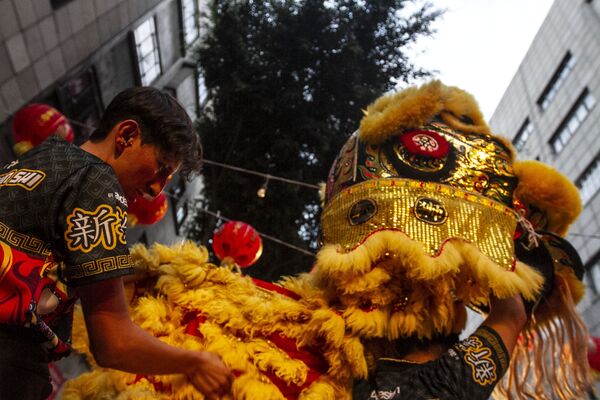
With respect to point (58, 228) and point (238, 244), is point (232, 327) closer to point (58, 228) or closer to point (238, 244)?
point (58, 228)

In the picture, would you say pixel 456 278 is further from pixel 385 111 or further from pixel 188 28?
pixel 188 28

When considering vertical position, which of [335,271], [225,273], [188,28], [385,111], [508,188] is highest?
[385,111]

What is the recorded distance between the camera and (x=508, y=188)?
1.93m

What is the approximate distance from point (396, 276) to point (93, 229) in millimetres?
1089

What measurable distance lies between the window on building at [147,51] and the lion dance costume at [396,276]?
33.5 feet

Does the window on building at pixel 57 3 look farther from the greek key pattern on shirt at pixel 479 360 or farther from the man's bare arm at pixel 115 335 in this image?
the greek key pattern on shirt at pixel 479 360

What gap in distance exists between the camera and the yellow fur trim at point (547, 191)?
1.96 meters

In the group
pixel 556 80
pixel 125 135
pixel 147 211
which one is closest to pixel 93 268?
pixel 125 135

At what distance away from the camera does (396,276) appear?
1733mm

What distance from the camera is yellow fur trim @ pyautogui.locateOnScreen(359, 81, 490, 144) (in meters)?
1.96

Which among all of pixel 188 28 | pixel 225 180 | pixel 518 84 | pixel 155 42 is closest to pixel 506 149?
pixel 225 180

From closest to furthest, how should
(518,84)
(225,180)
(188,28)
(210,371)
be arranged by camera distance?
1. (210,371)
2. (225,180)
3. (188,28)
4. (518,84)

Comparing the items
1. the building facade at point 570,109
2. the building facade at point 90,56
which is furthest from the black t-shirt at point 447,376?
the building facade at point 570,109

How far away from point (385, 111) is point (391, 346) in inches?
39.3
